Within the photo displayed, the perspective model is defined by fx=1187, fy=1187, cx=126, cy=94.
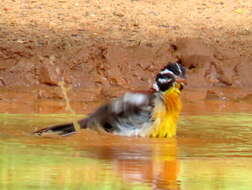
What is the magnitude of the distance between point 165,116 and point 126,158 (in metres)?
1.54

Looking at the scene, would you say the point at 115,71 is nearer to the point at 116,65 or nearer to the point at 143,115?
the point at 116,65

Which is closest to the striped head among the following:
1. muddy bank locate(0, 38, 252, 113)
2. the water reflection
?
the water reflection

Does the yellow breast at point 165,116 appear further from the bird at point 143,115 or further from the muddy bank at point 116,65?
the muddy bank at point 116,65

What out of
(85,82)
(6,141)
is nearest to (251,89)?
(85,82)

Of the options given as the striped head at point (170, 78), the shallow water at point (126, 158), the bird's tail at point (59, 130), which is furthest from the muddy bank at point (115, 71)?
the bird's tail at point (59, 130)

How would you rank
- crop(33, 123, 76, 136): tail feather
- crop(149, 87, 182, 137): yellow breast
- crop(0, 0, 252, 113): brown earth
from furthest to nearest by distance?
crop(0, 0, 252, 113): brown earth → crop(149, 87, 182, 137): yellow breast → crop(33, 123, 76, 136): tail feather

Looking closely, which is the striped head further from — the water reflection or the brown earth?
the brown earth

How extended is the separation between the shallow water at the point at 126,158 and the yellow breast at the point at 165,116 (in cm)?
13

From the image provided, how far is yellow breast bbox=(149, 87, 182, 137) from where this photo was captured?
10414mm

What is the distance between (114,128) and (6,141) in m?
1.17

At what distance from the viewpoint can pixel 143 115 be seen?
10.5 metres

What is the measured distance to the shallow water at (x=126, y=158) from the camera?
789 centimetres

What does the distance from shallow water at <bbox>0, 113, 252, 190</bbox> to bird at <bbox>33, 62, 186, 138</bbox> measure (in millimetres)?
105

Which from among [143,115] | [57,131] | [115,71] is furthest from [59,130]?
[115,71]
